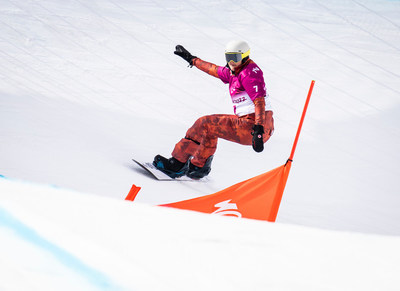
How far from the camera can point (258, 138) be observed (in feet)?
7.86

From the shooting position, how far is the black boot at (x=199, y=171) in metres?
2.83

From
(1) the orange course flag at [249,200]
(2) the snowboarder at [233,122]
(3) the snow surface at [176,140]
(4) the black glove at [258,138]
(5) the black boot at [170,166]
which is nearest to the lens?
(3) the snow surface at [176,140]

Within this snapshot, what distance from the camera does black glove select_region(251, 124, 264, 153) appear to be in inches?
94.1

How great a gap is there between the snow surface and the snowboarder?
0.14 meters

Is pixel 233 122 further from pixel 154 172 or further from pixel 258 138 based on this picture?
pixel 154 172

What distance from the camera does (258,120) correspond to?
8.11 feet

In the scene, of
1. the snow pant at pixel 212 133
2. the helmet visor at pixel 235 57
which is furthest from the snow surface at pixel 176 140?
the helmet visor at pixel 235 57

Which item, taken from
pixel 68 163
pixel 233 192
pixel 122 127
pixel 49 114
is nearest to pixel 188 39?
pixel 122 127

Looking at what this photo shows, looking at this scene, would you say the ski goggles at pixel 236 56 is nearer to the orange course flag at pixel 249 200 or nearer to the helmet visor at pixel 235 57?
the helmet visor at pixel 235 57

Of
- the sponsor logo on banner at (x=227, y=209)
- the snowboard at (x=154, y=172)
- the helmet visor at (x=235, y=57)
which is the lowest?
the sponsor logo on banner at (x=227, y=209)

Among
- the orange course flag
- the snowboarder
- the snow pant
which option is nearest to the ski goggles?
the snowboarder

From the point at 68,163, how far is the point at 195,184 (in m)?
0.75

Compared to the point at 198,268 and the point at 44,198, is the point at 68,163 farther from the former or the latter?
the point at 198,268

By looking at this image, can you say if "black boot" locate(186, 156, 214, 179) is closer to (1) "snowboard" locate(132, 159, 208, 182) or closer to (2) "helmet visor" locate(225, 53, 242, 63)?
(1) "snowboard" locate(132, 159, 208, 182)
